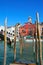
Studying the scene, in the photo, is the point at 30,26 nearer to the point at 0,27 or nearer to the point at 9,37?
the point at 0,27

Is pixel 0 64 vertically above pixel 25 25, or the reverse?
pixel 25 25

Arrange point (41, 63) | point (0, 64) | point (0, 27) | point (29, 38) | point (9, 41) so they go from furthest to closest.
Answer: point (0, 27) → point (29, 38) → point (9, 41) → point (0, 64) → point (41, 63)

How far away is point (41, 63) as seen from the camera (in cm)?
1248

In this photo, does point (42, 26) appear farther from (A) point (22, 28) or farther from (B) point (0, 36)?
(B) point (0, 36)

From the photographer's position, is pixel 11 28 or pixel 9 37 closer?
pixel 9 37

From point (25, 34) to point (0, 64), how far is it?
7240 centimetres

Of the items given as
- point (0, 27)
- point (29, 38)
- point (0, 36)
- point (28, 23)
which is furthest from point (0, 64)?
point (28, 23)

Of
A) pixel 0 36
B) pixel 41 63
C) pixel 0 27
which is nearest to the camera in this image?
pixel 41 63

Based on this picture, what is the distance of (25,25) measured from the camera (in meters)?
91.6

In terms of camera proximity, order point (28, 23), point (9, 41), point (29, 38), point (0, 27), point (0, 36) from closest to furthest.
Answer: point (9, 41), point (0, 36), point (29, 38), point (0, 27), point (28, 23)

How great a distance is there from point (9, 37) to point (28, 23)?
1653 inches

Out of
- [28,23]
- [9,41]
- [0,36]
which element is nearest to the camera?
[9,41]

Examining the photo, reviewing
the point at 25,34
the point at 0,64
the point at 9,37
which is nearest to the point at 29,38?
the point at 25,34

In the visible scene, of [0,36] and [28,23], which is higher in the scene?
[28,23]
